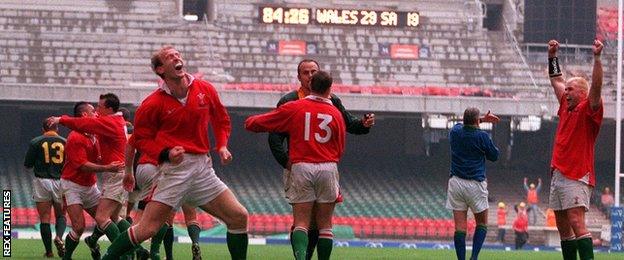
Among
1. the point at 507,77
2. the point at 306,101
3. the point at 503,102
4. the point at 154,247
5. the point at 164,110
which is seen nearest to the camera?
the point at 164,110

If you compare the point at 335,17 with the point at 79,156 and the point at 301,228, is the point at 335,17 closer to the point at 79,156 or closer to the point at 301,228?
the point at 79,156

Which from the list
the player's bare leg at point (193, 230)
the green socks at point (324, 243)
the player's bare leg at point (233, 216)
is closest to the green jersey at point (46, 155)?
the player's bare leg at point (193, 230)

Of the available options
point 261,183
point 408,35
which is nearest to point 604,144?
point 408,35

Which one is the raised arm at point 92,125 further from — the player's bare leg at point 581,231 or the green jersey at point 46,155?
the player's bare leg at point 581,231

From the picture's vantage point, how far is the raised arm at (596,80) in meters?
13.6

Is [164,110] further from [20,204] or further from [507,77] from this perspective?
[507,77]

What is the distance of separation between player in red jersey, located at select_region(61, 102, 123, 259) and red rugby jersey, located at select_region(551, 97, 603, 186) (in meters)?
5.35

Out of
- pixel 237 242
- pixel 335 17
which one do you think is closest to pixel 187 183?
pixel 237 242

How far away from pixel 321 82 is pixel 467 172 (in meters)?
4.51

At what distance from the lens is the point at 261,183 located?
Result: 4847cm

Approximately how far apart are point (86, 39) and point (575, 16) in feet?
51.7

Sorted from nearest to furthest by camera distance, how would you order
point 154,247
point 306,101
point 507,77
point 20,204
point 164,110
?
point 164,110 < point 306,101 < point 154,247 < point 20,204 < point 507,77

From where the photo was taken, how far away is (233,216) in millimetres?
12664

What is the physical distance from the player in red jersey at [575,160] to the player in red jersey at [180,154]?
3.26 m
